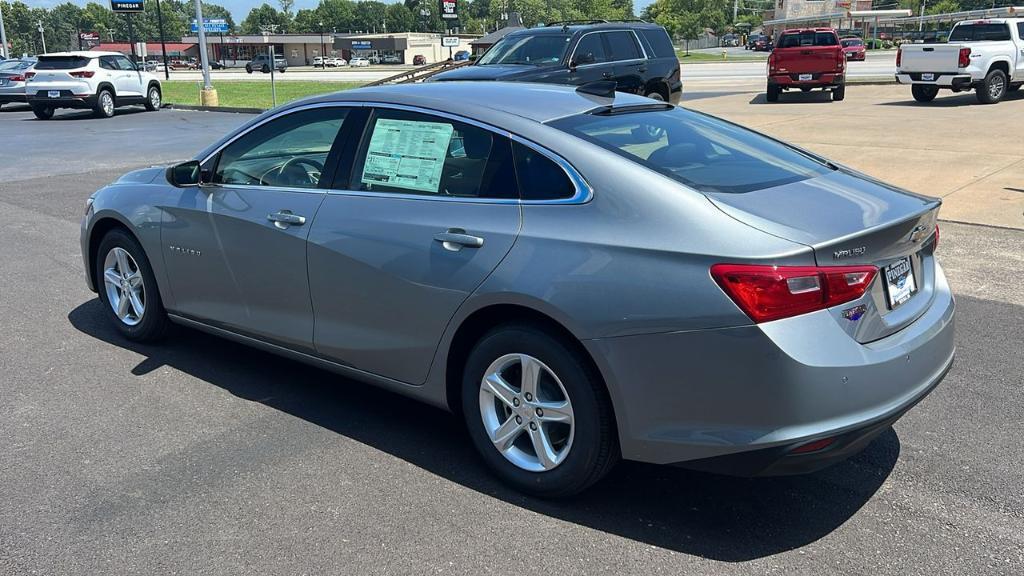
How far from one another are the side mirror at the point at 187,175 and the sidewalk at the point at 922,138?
7.02 meters

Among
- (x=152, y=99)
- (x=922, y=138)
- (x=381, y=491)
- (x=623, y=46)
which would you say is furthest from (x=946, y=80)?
(x=152, y=99)

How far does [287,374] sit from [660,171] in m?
2.62

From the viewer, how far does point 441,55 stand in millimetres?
113625

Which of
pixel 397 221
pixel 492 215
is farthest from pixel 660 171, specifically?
pixel 397 221

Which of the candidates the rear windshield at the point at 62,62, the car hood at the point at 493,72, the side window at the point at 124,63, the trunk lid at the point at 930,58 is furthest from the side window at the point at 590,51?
the side window at the point at 124,63

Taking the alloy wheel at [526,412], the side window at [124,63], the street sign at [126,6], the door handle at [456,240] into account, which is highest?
the street sign at [126,6]

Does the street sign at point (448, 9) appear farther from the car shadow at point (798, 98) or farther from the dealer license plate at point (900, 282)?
the dealer license plate at point (900, 282)

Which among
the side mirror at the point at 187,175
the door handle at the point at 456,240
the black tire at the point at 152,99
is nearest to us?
the door handle at the point at 456,240

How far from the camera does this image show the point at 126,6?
54.1 m

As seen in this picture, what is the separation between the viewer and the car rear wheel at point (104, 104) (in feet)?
79.0

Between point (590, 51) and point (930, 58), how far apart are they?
9.70 metres

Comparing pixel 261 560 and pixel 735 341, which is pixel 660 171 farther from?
pixel 261 560

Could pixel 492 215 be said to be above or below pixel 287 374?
above

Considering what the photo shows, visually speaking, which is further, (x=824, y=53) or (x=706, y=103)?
(x=706, y=103)
